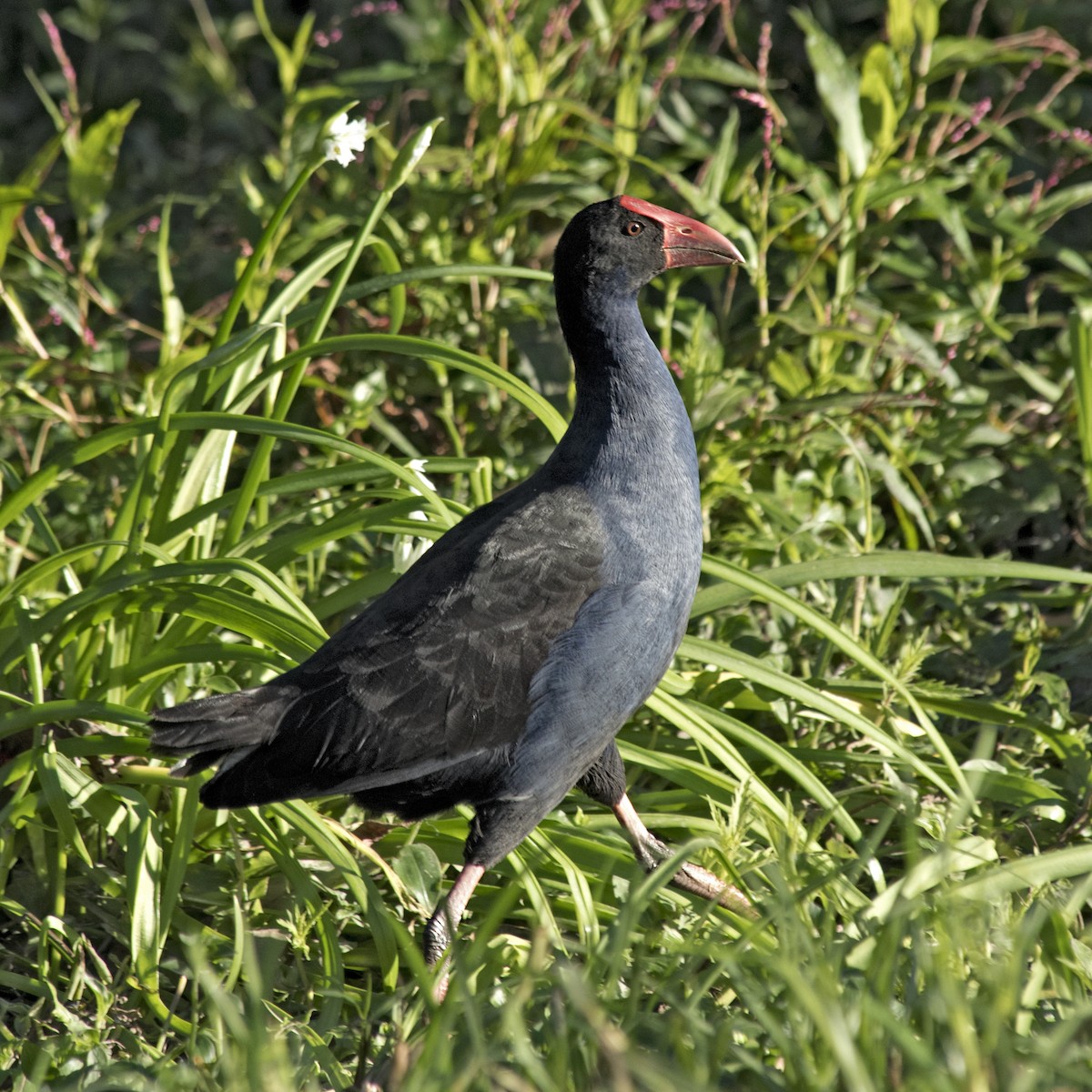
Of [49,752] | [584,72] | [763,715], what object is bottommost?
[763,715]

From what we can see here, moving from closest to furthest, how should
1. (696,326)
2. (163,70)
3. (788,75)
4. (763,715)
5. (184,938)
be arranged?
(184,938), (763,715), (696,326), (788,75), (163,70)

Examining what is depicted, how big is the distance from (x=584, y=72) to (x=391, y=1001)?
276 centimetres

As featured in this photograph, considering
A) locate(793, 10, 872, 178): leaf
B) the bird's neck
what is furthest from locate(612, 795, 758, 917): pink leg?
locate(793, 10, 872, 178): leaf

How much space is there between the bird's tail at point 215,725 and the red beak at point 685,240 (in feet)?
3.44

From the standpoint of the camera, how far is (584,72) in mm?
3684

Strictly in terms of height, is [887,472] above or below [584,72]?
below

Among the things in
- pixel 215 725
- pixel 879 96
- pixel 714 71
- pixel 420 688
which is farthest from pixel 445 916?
pixel 714 71

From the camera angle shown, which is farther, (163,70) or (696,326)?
(163,70)

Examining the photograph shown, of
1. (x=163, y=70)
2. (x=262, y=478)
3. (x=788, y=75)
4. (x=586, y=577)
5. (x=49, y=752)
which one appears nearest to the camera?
(x=586, y=577)

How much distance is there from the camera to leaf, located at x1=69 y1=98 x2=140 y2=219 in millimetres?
3320

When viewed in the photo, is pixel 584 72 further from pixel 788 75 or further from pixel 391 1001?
pixel 391 1001

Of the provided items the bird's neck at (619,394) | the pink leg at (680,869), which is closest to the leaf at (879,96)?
the bird's neck at (619,394)

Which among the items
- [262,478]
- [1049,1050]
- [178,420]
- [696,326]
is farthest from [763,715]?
[1049,1050]

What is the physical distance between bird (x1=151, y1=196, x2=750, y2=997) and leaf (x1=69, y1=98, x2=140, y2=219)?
1.72 metres
